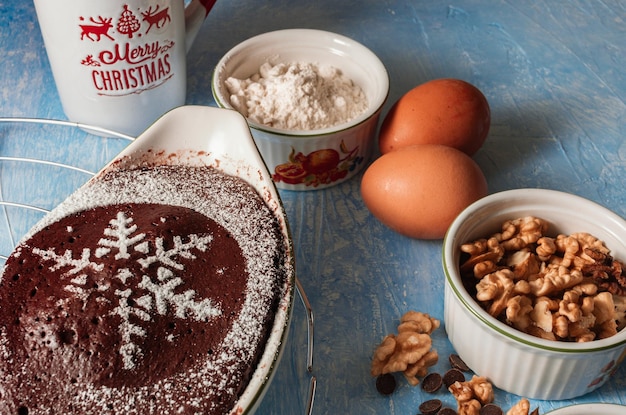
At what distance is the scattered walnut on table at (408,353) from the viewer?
3.67 feet

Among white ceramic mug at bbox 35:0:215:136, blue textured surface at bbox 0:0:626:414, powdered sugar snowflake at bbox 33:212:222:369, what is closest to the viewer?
powdered sugar snowflake at bbox 33:212:222:369

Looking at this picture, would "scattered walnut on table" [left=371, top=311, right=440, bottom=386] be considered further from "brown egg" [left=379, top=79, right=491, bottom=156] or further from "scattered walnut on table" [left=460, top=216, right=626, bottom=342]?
"brown egg" [left=379, top=79, right=491, bottom=156]

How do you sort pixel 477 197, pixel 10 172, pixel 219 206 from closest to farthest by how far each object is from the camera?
1. pixel 219 206
2. pixel 477 197
3. pixel 10 172

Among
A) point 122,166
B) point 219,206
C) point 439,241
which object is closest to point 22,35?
point 122,166

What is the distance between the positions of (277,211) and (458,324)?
32 centimetres

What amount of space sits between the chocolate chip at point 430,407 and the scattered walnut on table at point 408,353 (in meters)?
0.04

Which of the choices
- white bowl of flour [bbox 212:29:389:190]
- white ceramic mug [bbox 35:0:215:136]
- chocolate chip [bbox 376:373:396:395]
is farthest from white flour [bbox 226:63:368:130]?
chocolate chip [bbox 376:373:396:395]

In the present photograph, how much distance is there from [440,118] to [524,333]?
0.46 m

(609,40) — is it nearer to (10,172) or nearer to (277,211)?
(277,211)

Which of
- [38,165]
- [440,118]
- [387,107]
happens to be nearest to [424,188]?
[440,118]

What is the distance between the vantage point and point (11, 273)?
1.01 metres

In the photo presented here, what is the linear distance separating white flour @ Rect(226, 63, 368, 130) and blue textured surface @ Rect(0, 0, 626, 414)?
0.15 metres

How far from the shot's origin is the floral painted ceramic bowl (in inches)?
40.1

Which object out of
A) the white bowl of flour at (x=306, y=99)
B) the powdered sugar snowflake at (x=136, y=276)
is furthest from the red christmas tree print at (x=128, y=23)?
the powdered sugar snowflake at (x=136, y=276)
